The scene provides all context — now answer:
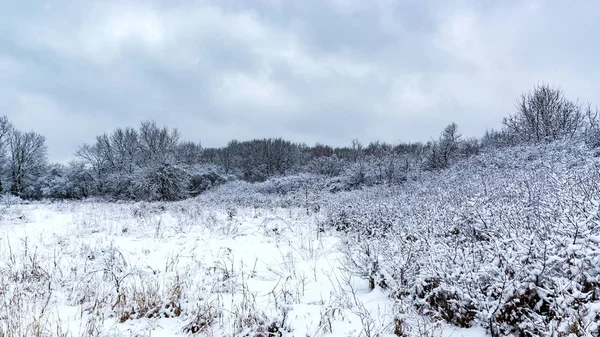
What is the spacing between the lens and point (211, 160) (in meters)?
47.4

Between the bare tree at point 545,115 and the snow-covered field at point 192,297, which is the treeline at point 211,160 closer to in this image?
the bare tree at point 545,115

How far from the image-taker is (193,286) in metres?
4.27

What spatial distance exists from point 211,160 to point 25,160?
2170cm

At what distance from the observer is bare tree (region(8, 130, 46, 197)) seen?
111ft

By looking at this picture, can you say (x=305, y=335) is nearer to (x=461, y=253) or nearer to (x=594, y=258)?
(x=461, y=253)

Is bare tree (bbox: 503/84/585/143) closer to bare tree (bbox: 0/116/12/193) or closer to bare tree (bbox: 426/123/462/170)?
bare tree (bbox: 426/123/462/170)

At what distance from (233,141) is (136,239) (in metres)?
52.3

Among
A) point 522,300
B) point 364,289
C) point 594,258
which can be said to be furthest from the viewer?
point 364,289

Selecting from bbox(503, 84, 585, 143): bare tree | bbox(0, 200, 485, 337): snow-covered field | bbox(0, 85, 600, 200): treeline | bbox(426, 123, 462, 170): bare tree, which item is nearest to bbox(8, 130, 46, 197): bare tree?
bbox(0, 85, 600, 200): treeline

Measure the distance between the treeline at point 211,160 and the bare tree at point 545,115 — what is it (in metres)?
0.06

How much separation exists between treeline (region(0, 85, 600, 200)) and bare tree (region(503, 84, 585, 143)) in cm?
6

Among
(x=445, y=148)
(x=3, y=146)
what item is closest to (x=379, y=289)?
(x=445, y=148)

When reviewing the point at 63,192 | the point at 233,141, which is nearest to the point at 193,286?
the point at 63,192

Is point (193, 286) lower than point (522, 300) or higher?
lower
